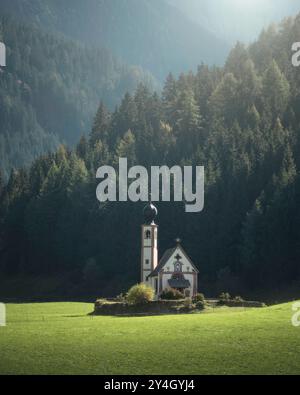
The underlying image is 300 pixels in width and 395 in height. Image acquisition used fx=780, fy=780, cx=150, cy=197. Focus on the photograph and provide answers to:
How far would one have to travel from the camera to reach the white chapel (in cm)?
8725

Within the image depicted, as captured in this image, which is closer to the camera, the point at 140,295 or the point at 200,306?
the point at 200,306

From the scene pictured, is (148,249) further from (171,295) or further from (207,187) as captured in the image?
(207,187)

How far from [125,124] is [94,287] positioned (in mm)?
43843

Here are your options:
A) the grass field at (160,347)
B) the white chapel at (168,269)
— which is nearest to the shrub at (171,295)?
the white chapel at (168,269)

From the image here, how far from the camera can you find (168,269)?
87.8 m

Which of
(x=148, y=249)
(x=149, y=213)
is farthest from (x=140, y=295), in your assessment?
(x=149, y=213)

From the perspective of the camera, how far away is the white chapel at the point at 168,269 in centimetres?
8725

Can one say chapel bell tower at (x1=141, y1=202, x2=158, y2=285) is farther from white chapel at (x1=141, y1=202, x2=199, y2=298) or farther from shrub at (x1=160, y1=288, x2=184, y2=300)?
shrub at (x1=160, y1=288, x2=184, y2=300)

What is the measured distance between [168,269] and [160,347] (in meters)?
48.2

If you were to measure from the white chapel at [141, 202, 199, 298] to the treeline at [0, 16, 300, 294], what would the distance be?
960 centimetres

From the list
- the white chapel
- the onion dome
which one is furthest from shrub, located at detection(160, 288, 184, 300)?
the onion dome

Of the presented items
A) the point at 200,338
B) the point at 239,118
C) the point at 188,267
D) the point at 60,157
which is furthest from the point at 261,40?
the point at 200,338

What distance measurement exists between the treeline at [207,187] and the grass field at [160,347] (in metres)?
47.0
